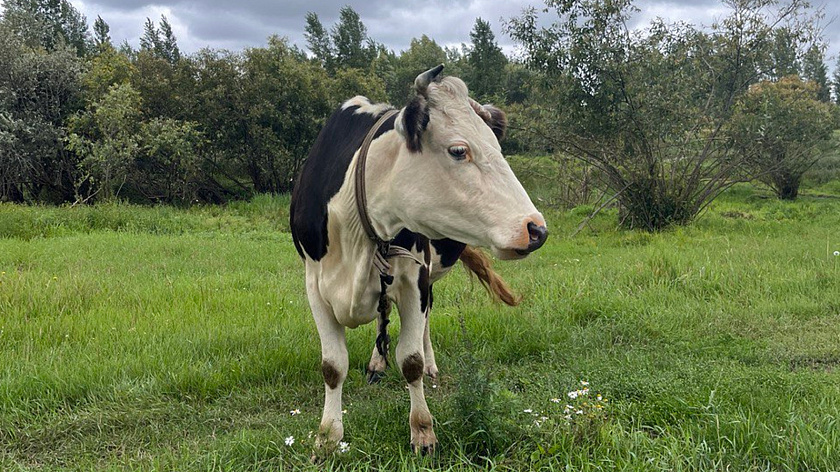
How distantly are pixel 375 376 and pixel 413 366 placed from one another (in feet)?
3.33

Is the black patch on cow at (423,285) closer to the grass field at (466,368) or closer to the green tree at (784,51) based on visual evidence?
the grass field at (466,368)

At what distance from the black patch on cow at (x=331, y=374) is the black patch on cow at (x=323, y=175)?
55cm

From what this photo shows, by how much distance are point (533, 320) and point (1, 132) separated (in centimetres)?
1445

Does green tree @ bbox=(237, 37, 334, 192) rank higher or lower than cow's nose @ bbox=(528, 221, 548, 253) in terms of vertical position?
higher

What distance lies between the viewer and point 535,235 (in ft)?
6.52

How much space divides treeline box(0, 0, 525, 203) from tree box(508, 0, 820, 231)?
13.7ft

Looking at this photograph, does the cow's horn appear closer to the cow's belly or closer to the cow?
the cow

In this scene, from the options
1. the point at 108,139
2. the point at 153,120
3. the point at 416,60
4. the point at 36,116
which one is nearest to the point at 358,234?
the point at 108,139

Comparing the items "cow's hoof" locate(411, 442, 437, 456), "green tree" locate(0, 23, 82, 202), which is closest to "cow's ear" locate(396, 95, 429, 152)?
"cow's hoof" locate(411, 442, 437, 456)

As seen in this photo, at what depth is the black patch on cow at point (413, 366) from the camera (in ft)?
9.27

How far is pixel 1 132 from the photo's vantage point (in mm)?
13547

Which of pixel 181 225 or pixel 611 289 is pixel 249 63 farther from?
pixel 611 289

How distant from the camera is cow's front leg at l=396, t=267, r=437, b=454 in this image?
108 inches

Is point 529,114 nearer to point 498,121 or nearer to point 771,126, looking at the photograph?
point 771,126
